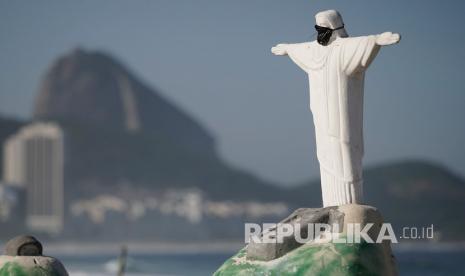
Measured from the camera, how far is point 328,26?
46.7 ft

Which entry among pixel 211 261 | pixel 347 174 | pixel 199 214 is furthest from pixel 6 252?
pixel 199 214

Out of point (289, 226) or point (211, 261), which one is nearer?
point (289, 226)

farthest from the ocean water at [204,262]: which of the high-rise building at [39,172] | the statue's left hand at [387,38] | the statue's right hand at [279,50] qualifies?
the statue's left hand at [387,38]

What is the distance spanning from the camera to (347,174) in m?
13.9

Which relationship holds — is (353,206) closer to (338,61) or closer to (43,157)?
(338,61)

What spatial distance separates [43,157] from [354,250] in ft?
406

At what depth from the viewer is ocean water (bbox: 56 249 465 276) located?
89000 millimetres

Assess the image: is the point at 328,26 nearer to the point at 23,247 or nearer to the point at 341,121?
the point at 341,121

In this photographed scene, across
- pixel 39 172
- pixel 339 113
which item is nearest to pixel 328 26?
pixel 339 113

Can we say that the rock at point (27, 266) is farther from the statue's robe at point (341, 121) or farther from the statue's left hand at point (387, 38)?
the statue's left hand at point (387, 38)

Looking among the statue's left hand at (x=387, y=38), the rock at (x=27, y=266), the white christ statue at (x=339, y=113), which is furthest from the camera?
the rock at (x=27, y=266)

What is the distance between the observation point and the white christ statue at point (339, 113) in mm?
13867

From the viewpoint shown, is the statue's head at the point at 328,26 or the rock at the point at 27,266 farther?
the rock at the point at 27,266

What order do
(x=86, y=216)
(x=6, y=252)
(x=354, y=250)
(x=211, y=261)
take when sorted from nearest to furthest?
(x=354, y=250) → (x=6, y=252) → (x=211, y=261) → (x=86, y=216)
